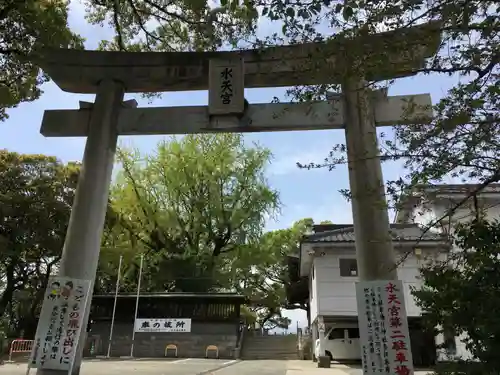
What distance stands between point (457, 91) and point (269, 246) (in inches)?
805

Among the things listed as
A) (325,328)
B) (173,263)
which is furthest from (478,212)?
(173,263)

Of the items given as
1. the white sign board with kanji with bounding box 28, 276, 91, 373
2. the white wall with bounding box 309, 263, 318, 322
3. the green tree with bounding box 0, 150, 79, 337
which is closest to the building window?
the white wall with bounding box 309, 263, 318, 322

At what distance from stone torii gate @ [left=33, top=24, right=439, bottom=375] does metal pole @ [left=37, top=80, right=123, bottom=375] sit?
0.01 metres

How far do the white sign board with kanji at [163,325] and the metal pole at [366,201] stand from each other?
14974mm

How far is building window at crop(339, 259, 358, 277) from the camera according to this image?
1539 centimetres

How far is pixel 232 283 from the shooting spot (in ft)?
78.4

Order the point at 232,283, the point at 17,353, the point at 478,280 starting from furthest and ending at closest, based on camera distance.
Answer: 1. the point at 232,283
2. the point at 17,353
3. the point at 478,280

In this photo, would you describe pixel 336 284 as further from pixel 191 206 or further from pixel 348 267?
pixel 191 206

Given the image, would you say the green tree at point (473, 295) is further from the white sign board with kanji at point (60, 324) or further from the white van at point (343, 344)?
the white van at point (343, 344)

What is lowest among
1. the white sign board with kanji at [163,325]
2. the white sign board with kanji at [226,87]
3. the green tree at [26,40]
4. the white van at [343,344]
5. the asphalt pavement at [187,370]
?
the asphalt pavement at [187,370]

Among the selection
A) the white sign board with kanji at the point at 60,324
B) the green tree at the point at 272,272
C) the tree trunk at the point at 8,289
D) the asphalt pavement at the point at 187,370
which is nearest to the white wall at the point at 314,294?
the asphalt pavement at the point at 187,370

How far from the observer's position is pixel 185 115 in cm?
723

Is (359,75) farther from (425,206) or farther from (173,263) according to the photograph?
(173,263)

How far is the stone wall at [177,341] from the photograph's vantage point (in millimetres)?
19141
